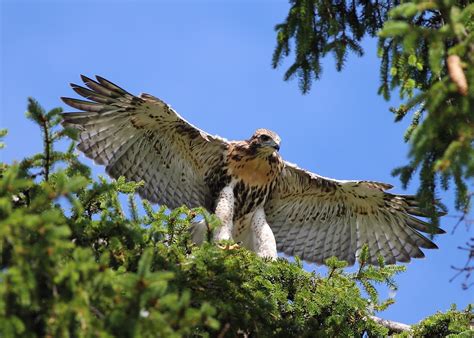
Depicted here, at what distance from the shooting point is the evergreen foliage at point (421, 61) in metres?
3.89

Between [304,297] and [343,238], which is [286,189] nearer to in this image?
[343,238]

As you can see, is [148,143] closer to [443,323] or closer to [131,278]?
[443,323]

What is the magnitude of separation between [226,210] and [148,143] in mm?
1101

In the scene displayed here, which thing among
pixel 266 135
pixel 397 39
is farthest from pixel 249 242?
pixel 397 39

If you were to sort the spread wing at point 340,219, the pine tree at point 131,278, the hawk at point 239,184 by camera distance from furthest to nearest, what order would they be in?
the spread wing at point 340,219 < the hawk at point 239,184 < the pine tree at point 131,278

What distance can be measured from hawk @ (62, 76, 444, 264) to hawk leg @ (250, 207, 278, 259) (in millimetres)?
11

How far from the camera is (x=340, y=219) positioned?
372 inches

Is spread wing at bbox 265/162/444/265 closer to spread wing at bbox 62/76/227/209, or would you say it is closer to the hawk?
the hawk

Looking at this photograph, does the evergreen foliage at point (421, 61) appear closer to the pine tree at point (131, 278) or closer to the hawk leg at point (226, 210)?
the pine tree at point (131, 278)

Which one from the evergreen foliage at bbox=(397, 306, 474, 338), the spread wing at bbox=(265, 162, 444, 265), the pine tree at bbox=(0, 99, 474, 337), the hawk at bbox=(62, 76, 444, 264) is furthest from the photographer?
the spread wing at bbox=(265, 162, 444, 265)

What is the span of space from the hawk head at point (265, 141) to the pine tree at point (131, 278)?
1.94 metres

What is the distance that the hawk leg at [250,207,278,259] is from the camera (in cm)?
851

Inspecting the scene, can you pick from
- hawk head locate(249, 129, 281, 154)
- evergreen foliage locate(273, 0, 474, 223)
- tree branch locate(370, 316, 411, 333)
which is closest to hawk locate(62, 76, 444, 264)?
hawk head locate(249, 129, 281, 154)

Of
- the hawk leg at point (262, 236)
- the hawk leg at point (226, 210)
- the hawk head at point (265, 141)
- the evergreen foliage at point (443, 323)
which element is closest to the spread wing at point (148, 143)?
the hawk leg at point (226, 210)
